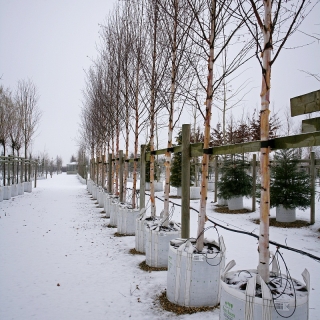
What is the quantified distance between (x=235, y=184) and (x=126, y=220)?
16.7 feet

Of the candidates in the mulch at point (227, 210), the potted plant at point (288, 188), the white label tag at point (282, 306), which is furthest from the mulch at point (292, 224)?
the white label tag at point (282, 306)

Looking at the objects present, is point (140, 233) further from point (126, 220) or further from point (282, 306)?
point (282, 306)

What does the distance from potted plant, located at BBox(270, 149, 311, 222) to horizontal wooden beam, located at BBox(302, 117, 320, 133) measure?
5950 mm

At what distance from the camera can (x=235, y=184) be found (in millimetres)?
10383

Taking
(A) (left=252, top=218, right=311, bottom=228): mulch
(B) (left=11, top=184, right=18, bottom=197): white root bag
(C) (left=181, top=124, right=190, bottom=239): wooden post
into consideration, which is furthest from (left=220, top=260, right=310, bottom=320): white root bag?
(B) (left=11, top=184, right=18, bottom=197): white root bag

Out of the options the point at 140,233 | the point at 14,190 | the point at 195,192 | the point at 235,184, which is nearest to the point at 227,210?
the point at 235,184

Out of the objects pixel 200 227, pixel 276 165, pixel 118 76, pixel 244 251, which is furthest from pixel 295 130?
pixel 200 227

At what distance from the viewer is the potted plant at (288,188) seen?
7684 millimetres

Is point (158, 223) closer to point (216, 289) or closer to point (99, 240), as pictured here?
point (216, 289)

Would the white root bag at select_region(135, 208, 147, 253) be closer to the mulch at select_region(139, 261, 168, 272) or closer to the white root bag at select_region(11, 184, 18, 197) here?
the mulch at select_region(139, 261, 168, 272)

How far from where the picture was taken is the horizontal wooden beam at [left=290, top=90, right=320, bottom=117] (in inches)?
85.4

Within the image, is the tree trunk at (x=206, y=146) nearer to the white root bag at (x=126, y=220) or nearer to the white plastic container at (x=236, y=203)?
the white root bag at (x=126, y=220)

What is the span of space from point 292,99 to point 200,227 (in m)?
1.81

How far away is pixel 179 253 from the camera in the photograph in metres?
3.16
